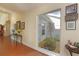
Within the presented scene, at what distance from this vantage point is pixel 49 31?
1.52 meters

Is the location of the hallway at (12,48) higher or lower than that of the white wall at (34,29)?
lower

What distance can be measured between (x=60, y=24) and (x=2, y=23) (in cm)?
79

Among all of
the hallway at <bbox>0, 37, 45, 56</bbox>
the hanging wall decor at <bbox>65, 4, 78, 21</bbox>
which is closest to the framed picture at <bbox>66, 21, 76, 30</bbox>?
the hanging wall decor at <bbox>65, 4, 78, 21</bbox>

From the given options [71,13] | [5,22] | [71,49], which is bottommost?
[71,49]

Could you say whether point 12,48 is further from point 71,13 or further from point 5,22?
point 71,13

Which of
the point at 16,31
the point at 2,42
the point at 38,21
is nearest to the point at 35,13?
the point at 38,21

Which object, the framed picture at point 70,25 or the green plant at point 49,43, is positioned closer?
the framed picture at point 70,25

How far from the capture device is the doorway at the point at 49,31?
56.6 inches

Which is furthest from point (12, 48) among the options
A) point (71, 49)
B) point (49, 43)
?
point (71, 49)

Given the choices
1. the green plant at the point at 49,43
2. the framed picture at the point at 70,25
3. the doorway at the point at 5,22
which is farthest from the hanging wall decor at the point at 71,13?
the doorway at the point at 5,22

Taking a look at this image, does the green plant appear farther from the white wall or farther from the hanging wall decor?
the hanging wall decor

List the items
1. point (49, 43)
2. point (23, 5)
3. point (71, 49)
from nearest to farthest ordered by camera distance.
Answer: point (23, 5) → point (71, 49) → point (49, 43)

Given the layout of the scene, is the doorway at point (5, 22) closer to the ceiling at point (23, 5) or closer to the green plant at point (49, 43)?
the ceiling at point (23, 5)

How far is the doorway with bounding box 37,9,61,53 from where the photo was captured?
1438mm
